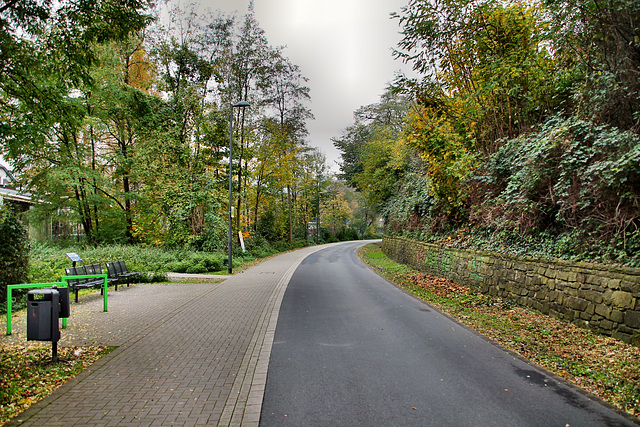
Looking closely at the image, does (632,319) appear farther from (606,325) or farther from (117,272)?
(117,272)

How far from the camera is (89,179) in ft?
62.4

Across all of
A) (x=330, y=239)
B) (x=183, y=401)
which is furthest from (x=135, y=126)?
(x=330, y=239)

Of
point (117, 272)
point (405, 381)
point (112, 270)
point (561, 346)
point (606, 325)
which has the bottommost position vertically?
point (561, 346)

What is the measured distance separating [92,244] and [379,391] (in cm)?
2135

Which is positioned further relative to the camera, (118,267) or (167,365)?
(118,267)

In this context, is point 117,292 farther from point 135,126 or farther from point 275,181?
point 275,181

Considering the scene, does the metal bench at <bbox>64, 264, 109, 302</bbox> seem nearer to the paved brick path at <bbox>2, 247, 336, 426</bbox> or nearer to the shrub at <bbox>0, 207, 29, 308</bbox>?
the paved brick path at <bbox>2, 247, 336, 426</bbox>

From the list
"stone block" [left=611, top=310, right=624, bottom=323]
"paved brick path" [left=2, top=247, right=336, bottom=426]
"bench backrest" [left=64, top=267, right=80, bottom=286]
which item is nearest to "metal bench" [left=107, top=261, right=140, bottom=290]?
"bench backrest" [left=64, top=267, right=80, bottom=286]

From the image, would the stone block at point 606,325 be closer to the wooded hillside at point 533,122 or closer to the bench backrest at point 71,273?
the wooded hillside at point 533,122

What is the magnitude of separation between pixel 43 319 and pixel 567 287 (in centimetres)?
891

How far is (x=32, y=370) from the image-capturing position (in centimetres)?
456

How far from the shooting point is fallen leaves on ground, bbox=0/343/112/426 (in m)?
3.71

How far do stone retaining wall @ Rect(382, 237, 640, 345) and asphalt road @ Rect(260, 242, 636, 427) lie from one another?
1.94 m

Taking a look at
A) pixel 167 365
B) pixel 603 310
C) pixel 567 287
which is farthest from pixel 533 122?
pixel 167 365
